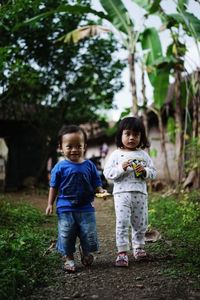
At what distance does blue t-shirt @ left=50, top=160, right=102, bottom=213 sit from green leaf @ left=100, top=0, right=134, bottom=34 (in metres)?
6.19

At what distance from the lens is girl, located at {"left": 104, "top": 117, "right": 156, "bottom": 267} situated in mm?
4066

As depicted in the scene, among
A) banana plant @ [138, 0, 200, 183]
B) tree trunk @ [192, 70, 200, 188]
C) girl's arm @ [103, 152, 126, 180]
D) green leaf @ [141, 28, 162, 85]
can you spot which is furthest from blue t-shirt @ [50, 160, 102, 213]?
green leaf @ [141, 28, 162, 85]

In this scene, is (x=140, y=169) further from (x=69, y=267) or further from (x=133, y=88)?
(x=133, y=88)

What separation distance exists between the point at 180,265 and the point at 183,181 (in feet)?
22.1

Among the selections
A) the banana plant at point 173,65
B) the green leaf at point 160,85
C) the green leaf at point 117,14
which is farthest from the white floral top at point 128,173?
the green leaf at point 117,14

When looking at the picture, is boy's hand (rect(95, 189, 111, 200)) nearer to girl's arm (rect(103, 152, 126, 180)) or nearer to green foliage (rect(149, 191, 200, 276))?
girl's arm (rect(103, 152, 126, 180))

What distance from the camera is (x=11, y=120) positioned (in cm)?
1436

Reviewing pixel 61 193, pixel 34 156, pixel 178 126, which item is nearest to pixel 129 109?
pixel 178 126

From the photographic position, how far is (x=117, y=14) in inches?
372

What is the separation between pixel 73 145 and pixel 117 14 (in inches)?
244

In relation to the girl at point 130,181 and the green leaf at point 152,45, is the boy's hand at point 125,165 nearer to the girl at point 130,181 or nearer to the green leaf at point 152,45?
the girl at point 130,181

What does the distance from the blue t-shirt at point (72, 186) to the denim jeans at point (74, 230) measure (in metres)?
0.06

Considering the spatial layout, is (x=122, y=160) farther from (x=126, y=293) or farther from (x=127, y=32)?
(x=127, y=32)

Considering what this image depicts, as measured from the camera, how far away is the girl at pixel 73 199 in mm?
3936
